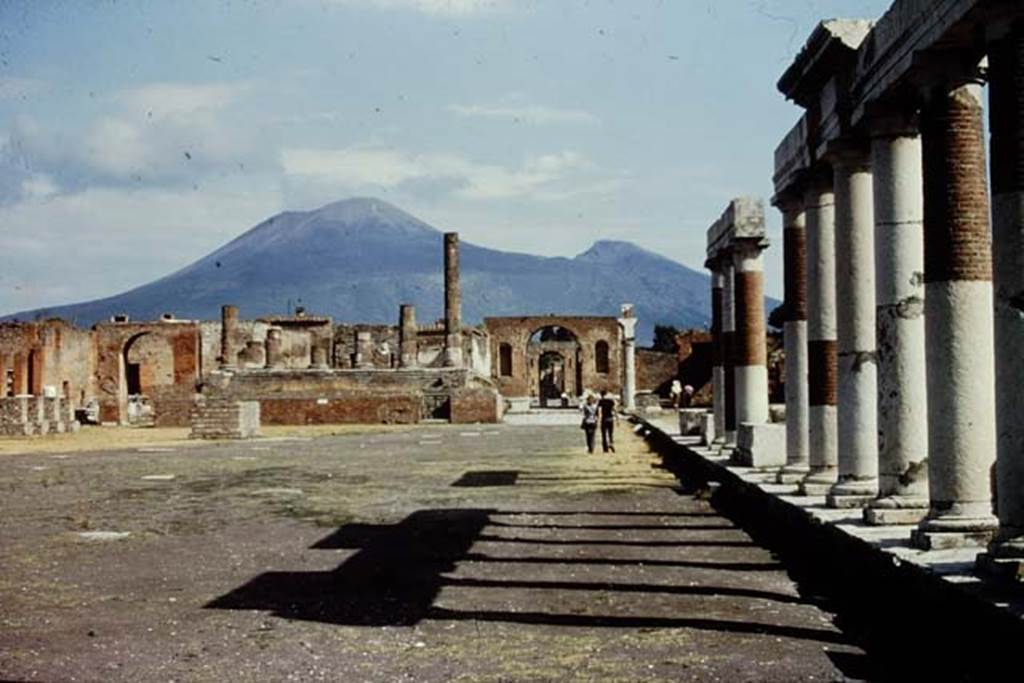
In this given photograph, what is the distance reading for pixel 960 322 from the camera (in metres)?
8.07

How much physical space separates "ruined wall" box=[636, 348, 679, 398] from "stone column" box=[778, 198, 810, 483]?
47.6 meters

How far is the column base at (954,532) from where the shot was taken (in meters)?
7.86

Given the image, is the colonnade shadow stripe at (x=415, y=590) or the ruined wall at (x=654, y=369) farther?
the ruined wall at (x=654, y=369)

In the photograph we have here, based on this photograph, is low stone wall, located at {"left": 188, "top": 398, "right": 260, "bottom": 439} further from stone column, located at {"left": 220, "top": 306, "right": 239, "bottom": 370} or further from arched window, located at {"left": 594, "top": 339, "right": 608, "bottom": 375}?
arched window, located at {"left": 594, "top": 339, "right": 608, "bottom": 375}

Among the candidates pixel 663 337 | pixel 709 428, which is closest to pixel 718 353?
pixel 709 428

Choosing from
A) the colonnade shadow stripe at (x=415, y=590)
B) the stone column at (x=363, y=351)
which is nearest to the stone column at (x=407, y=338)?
the stone column at (x=363, y=351)

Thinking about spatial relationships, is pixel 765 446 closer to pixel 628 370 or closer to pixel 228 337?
pixel 628 370

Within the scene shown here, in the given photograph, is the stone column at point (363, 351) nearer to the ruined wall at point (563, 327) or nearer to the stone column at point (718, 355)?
the ruined wall at point (563, 327)

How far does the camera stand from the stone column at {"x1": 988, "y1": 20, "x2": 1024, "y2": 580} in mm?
6898

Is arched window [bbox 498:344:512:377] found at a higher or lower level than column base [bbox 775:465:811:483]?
higher

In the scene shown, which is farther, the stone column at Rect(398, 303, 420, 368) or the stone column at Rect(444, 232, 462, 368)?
the stone column at Rect(398, 303, 420, 368)

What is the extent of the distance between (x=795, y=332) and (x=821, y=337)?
170 cm

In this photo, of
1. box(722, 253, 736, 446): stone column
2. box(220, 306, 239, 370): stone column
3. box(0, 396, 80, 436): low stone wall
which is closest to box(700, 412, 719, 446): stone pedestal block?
box(722, 253, 736, 446): stone column

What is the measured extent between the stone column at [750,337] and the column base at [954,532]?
9.93 metres
